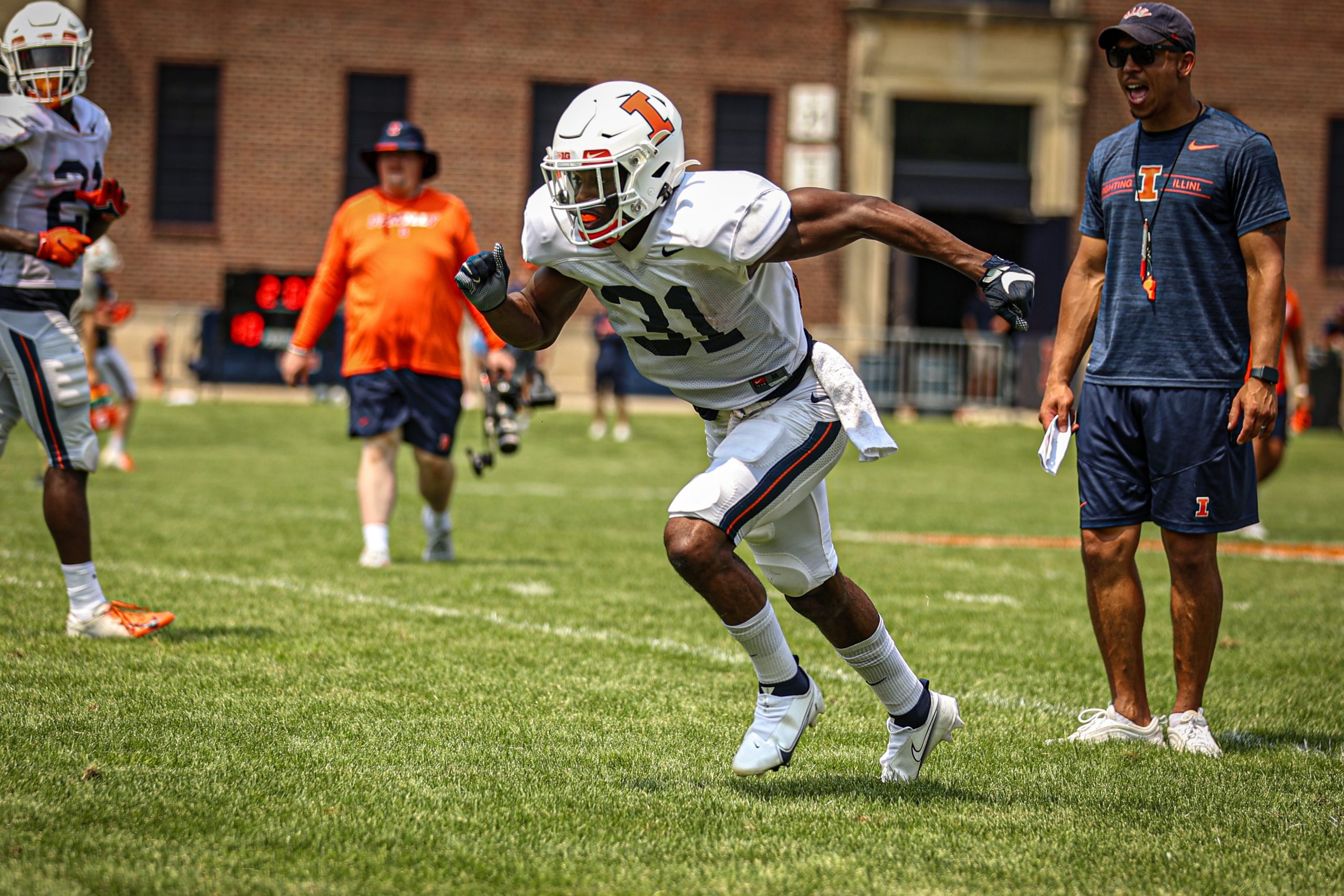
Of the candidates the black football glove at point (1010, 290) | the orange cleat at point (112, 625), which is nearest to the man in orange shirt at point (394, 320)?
the orange cleat at point (112, 625)

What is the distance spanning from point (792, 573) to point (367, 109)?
71.7 feet

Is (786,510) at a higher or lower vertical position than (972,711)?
higher

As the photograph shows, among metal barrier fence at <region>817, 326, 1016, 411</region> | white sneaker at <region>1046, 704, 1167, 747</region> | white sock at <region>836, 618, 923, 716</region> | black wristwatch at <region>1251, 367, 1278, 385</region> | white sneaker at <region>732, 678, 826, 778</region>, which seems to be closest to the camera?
white sneaker at <region>732, 678, 826, 778</region>

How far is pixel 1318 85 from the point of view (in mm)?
25750

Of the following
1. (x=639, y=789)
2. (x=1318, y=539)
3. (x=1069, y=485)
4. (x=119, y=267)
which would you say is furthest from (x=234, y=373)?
(x=639, y=789)

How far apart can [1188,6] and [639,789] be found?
24597 millimetres

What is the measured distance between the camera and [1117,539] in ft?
16.0

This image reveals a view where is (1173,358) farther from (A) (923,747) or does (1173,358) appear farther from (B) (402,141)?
(B) (402,141)

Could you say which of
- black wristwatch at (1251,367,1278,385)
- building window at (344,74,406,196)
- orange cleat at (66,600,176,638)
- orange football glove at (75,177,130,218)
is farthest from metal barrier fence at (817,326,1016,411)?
black wristwatch at (1251,367,1278,385)

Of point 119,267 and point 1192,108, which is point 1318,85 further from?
point 1192,108

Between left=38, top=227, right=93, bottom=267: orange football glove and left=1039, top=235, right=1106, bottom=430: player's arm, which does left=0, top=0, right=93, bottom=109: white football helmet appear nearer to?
left=38, top=227, right=93, bottom=267: orange football glove

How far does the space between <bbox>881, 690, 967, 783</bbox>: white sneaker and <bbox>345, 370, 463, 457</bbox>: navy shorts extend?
177 inches

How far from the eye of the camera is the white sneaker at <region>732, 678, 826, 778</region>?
389 cm

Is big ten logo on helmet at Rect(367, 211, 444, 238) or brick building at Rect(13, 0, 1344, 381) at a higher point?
brick building at Rect(13, 0, 1344, 381)
